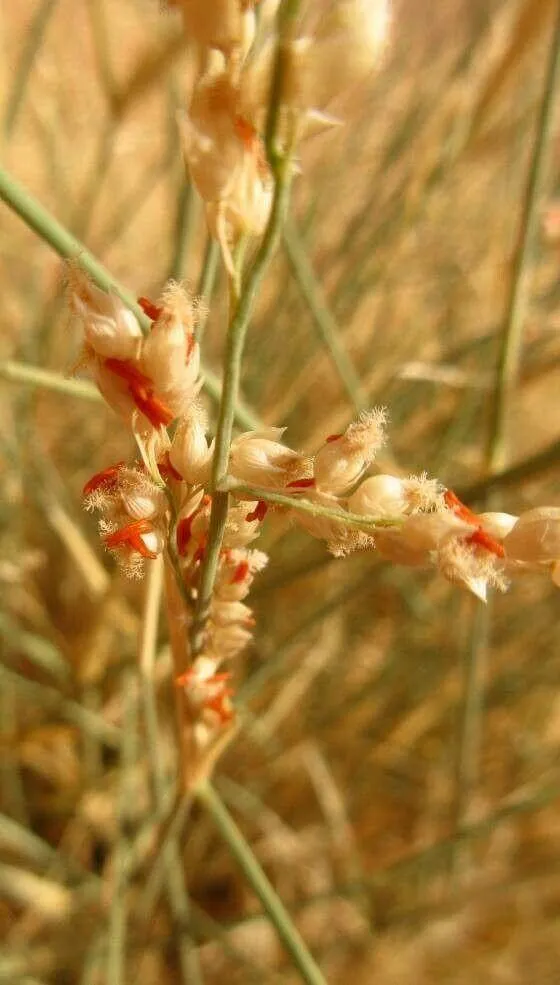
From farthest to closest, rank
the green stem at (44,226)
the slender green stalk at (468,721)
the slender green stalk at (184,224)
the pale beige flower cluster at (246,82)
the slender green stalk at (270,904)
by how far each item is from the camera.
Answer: the slender green stalk at (468,721), the slender green stalk at (184,224), the slender green stalk at (270,904), the green stem at (44,226), the pale beige flower cluster at (246,82)

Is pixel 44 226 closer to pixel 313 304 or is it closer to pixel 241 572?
pixel 241 572

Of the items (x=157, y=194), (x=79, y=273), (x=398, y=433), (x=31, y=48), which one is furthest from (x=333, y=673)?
(x=157, y=194)

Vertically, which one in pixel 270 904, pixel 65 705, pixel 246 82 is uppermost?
pixel 65 705

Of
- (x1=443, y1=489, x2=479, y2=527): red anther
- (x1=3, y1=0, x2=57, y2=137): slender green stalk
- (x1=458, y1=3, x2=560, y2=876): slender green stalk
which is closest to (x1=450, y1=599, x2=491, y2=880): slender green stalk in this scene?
(x1=458, y1=3, x2=560, y2=876): slender green stalk

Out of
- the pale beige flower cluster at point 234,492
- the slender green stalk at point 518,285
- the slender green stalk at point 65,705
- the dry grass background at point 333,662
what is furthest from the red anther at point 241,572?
the slender green stalk at point 65,705

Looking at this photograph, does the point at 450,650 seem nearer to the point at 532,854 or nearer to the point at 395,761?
the point at 395,761

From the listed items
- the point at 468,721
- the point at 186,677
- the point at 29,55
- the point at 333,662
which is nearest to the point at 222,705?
the point at 186,677

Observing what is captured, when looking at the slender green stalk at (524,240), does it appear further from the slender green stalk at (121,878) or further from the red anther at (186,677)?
the slender green stalk at (121,878)
